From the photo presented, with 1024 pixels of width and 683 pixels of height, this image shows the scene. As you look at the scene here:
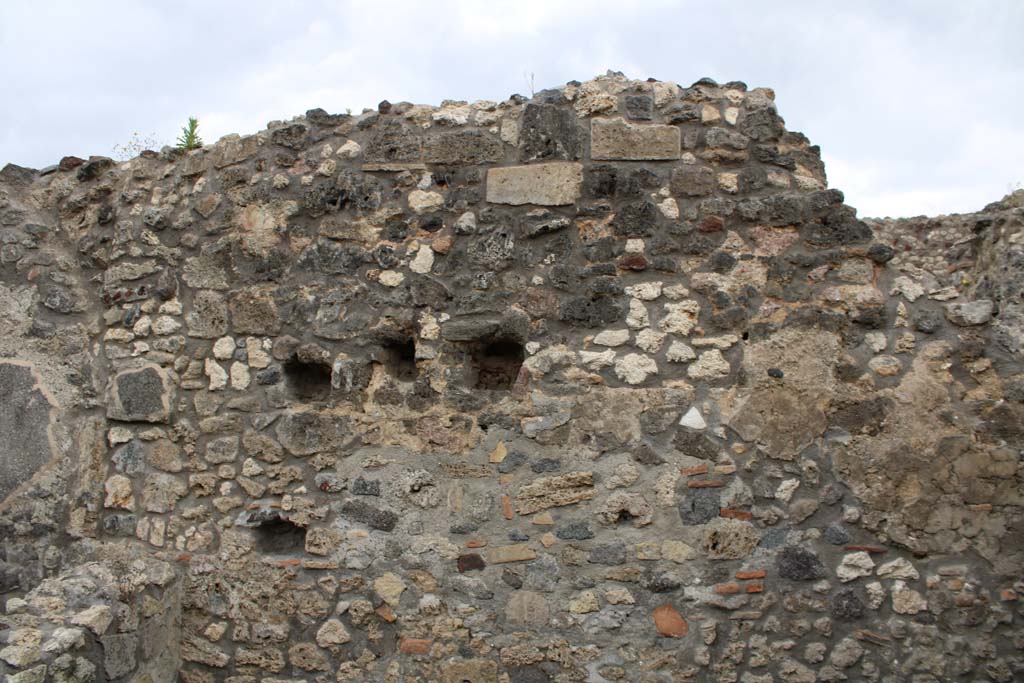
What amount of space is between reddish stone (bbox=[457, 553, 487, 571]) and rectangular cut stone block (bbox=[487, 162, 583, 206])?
4.90ft

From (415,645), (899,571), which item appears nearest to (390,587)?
(415,645)

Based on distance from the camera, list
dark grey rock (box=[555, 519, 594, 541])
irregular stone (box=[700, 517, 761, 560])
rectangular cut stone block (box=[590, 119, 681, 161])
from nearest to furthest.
Result: 1. irregular stone (box=[700, 517, 761, 560])
2. dark grey rock (box=[555, 519, 594, 541])
3. rectangular cut stone block (box=[590, 119, 681, 161])

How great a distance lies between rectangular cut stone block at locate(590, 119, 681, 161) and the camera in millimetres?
3678

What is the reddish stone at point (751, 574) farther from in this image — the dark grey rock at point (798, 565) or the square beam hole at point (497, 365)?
the square beam hole at point (497, 365)

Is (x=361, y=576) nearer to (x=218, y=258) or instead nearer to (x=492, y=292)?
(x=492, y=292)

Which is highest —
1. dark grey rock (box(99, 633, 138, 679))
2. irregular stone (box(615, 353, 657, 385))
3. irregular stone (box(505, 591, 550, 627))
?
irregular stone (box(615, 353, 657, 385))

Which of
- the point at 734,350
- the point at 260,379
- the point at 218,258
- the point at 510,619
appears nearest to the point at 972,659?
the point at 734,350

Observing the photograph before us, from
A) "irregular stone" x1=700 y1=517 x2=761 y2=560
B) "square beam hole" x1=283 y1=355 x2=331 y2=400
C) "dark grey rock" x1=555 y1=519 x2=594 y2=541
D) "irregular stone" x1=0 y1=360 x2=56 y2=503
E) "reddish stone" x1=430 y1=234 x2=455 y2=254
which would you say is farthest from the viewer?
"irregular stone" x1=0 y1=360 x2=56 y2=503

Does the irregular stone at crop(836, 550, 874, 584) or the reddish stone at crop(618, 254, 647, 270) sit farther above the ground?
the reddish stone at crop(618, 254, 647, 270)

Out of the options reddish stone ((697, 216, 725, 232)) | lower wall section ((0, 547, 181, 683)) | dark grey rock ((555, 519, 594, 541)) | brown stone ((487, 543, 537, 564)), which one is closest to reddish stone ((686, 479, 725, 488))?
dark grey rock ((555, 519, 594, 541))

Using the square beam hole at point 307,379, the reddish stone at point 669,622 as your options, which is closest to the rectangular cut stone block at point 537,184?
the square beam hole at point 307,379

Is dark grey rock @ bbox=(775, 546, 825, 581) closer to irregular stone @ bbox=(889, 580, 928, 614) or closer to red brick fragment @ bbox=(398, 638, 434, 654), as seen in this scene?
irregular stone @ bbox=(889, 580, 928, 614)

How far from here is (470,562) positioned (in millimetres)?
3504

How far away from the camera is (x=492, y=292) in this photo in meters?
3.72
